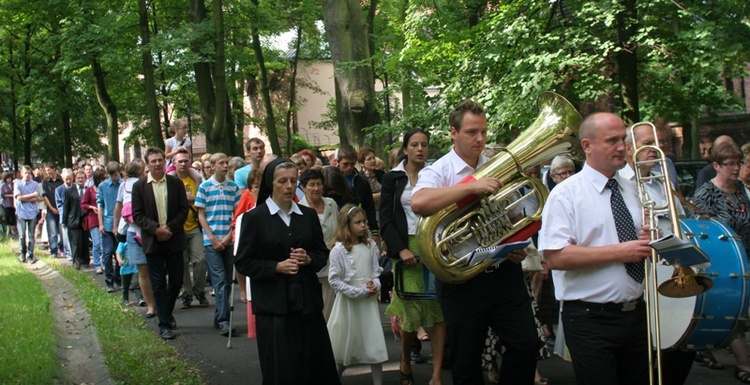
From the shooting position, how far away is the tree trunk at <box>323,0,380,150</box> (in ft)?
43.7

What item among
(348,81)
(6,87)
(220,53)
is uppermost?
(6,87)

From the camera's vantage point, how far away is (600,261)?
14.5ft

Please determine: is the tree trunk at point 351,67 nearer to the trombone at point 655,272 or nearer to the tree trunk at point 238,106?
the trombone at point 655,272

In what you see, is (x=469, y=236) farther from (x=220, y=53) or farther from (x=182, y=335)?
(x=220, y=53)

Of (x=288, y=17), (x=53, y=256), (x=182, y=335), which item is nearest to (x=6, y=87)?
(x=288, y=17)

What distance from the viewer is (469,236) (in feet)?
17.8

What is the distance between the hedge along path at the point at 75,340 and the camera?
811 cm

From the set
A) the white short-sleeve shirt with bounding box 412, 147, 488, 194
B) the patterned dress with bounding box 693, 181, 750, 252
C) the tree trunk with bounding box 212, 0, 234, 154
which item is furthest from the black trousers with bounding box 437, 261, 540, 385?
the tree trunk with bounding box 212, 0, 234, 154

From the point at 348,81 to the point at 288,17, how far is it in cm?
1838

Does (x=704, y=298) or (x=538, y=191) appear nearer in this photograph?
(x=704, y=298)

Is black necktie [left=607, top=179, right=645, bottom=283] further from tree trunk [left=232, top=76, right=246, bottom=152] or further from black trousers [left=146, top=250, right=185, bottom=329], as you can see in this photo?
tree trunk [left=232, top=76, right=246, bottom=152]

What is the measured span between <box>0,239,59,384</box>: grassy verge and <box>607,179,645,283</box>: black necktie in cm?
493

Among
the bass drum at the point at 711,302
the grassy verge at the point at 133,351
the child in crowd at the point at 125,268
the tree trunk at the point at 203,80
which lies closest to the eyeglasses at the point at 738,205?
the bass drum at the point at 711,302

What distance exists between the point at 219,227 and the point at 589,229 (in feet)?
21.0
